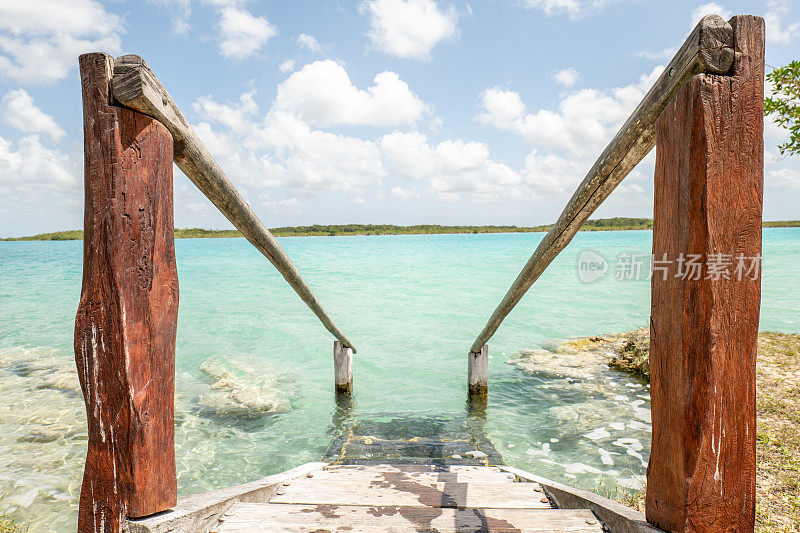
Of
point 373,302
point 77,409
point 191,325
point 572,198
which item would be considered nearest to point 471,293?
point 373,302

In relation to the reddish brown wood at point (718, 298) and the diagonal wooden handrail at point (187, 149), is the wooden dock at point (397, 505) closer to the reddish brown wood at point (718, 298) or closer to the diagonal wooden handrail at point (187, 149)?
the reddish brown wood at point (718, 298)

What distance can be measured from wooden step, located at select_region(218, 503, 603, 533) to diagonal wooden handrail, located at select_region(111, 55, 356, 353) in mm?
1431

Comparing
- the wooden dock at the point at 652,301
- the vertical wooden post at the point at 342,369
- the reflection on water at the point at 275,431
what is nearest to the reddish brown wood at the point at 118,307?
the wooden dock at the point at 652,301

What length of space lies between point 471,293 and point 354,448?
16306 millimetres

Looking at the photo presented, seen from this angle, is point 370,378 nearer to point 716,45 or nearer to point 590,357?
point 590,357

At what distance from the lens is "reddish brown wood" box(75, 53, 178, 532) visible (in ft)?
4.30

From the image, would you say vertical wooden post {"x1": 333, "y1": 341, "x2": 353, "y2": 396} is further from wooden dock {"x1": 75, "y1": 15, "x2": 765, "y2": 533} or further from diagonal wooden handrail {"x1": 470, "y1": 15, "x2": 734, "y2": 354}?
wooden dock {"x1": 75, "y1": 15, "x2": 765, "y2": 533}

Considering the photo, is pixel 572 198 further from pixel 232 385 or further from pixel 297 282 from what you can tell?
pixel 232 385

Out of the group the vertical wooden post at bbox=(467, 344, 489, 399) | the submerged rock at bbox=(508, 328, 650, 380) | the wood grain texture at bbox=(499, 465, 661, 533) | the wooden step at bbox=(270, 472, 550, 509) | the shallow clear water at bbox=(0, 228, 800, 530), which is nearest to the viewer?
the wood grain texture at bbox=(499, 465, 661, 533)

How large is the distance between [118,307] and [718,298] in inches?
75.8

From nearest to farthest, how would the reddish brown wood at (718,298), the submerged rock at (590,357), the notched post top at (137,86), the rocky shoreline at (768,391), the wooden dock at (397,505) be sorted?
the reddish brown wood at (718,298), the notched post top at (137,86), the wooden dock at (397,505), the rocky shoreline at (768,391), the submerged rock at (590,357)

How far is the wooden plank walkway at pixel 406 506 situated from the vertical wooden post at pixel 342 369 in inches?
111

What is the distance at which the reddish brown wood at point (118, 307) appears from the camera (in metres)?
1.31

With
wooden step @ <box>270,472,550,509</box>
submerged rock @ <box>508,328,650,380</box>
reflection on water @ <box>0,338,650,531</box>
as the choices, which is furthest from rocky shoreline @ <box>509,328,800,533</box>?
wooden step @ <box>270,472,550,509</box>
